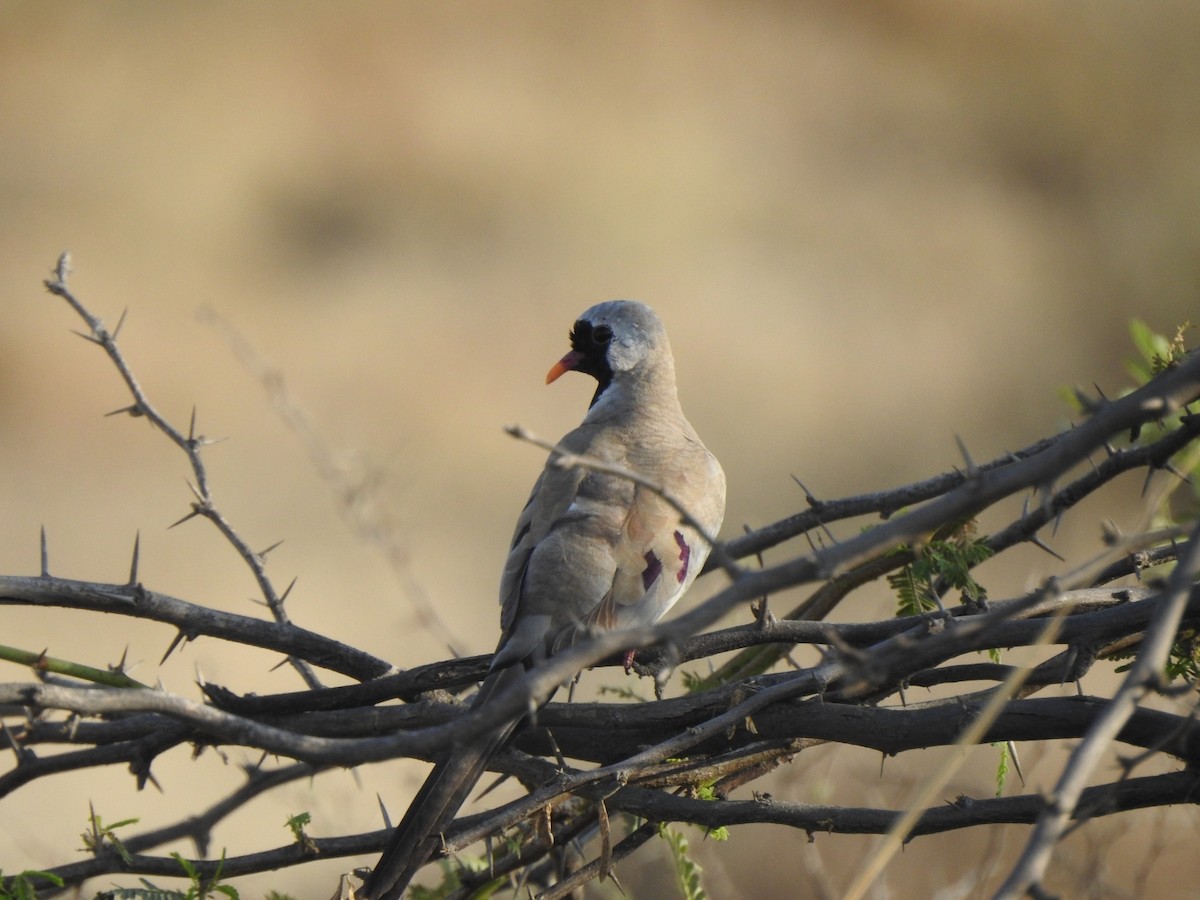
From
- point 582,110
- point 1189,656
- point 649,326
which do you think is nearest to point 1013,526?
point 1189,656

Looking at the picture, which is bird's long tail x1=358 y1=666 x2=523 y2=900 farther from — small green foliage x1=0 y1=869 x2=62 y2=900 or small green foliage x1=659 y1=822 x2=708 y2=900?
small green foliage x1=659 y1=822 x2=708 y2=900

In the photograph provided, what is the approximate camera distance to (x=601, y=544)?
3412mm

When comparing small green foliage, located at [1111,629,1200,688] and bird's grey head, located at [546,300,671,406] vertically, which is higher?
bird's grey head, located at [546,300,671,406]

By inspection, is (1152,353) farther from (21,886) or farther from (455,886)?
(21,886)

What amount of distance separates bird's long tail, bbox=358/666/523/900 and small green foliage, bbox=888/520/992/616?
101 centimetres

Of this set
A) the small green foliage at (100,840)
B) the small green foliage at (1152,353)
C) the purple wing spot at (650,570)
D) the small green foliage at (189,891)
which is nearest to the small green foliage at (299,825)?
the small green foliage at (189,891)

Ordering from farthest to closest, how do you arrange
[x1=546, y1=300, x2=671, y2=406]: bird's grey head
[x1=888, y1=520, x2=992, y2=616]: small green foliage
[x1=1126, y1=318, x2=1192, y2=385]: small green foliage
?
[x1=546, y1=300, x2=671, y2=406]: bird's grey head < [x1=1126, y1=318, x2=1192, y2=385]: small green foliage < [x1=888, y1=520, x2=992, y2=616]: small green foliage

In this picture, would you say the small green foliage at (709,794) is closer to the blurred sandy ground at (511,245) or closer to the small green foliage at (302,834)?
the small green foliage at (302,834)

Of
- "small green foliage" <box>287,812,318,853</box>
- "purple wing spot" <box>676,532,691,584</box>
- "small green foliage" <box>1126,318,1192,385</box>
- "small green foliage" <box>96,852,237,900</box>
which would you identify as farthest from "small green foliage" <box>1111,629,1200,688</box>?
"small green foliage" <box>96,852,237,900</box>

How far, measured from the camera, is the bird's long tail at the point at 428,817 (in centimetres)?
222

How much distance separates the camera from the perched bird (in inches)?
91.2

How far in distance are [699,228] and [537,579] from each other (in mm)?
8901

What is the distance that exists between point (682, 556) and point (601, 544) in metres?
0.24

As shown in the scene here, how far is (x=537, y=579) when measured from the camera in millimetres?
3252
